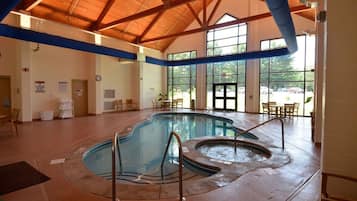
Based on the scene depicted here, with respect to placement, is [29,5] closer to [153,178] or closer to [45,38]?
[45,38]

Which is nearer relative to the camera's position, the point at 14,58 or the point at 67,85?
the point at 14,58

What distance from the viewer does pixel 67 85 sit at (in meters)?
10.1

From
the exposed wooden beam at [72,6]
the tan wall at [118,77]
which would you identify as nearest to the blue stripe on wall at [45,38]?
the exposed wooden beam at [72,6]

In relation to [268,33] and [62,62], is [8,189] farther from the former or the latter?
[268,33]

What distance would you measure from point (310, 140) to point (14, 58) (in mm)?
10654

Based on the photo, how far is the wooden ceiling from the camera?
342 inches

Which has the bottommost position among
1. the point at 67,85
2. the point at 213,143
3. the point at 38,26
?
the point at 213,143

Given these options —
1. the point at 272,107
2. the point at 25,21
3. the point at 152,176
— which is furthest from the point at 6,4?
the point at 272,107

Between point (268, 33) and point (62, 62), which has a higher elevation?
point (268, 33)

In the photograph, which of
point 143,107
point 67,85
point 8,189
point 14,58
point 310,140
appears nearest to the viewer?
point 8,189

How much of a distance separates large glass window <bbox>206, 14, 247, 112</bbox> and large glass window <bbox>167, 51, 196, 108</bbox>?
123 centimetres

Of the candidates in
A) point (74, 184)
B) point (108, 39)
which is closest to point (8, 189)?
point (74, 184)

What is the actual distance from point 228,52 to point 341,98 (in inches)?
448

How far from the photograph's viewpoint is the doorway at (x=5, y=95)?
26.9ft
